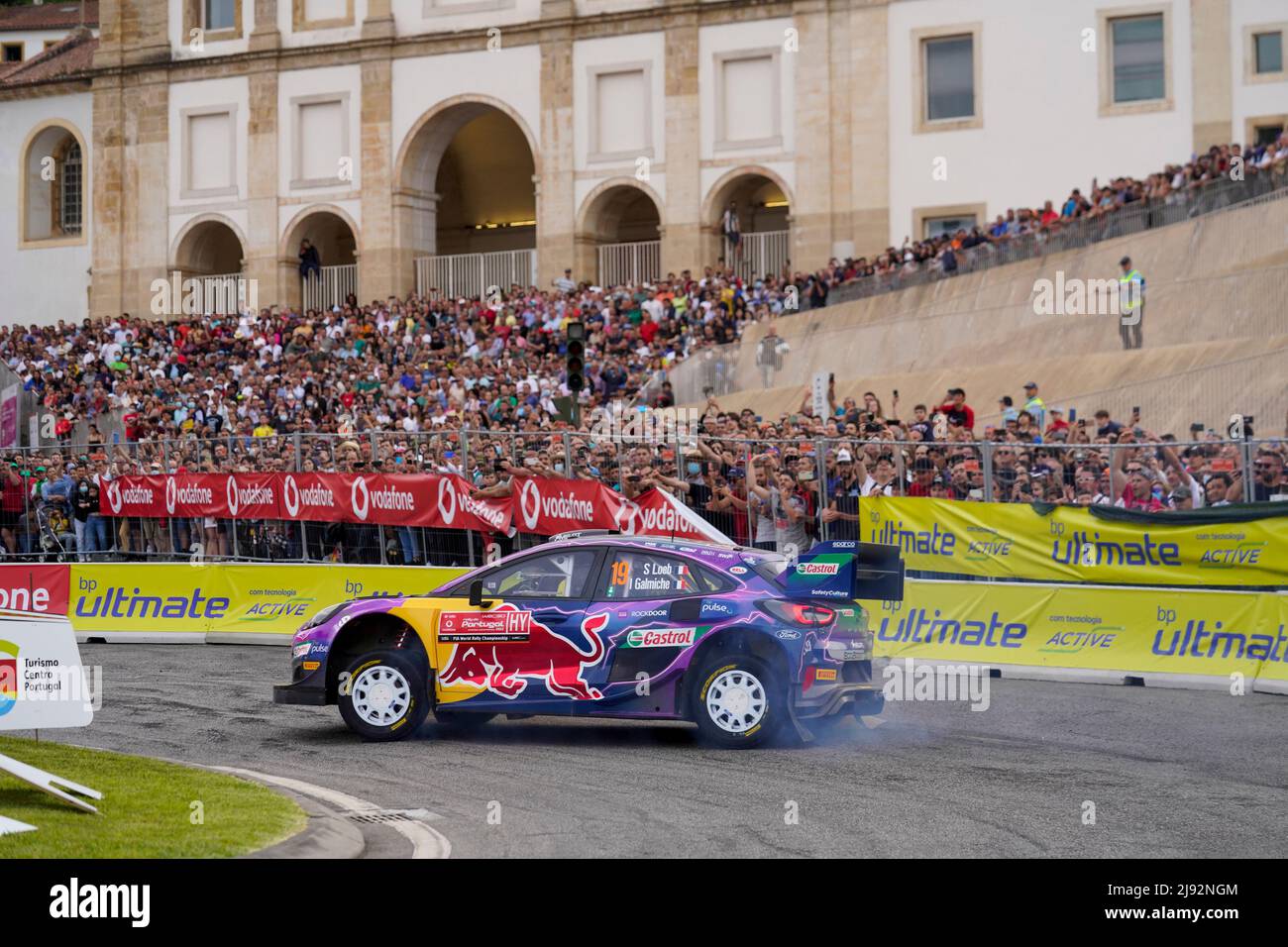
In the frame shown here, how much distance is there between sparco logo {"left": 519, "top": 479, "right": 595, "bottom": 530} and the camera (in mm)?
21266

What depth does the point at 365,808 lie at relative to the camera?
11125 mm

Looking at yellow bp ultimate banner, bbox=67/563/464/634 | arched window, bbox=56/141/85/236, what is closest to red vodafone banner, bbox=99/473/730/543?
yellow bp ultimate banner, bbox=67/563/464/634

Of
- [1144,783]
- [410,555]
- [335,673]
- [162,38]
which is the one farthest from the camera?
[162,38]

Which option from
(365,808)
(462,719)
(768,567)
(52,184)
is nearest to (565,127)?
(52,184)

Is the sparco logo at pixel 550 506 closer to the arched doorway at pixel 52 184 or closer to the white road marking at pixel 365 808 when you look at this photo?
the white road marking at pixel 365 808

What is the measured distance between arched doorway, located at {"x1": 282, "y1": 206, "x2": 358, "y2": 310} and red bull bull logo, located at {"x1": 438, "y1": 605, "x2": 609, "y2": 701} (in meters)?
39.9

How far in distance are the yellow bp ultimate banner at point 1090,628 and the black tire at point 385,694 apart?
21.9ft

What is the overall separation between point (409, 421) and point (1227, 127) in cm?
2011

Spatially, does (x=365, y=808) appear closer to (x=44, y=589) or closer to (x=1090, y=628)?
(x=1090, y=628)

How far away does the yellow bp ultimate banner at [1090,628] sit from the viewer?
17.0m

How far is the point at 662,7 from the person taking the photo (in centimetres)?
4831

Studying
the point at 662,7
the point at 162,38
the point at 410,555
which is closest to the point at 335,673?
the point at 410,555

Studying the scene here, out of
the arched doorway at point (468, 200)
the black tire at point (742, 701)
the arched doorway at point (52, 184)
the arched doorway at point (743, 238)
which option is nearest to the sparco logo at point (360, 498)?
the black tire at point (742, 701)

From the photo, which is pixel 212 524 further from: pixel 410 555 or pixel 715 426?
pixel 715 426
